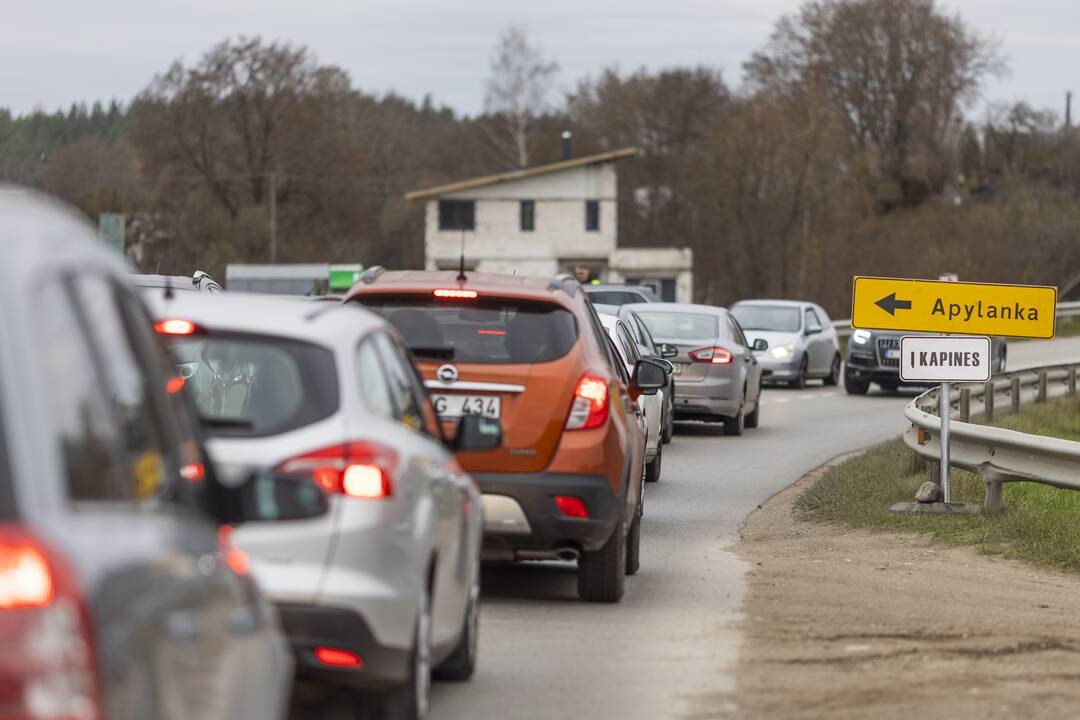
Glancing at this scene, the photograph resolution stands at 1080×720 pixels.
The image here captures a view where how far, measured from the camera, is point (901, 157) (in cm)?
8131

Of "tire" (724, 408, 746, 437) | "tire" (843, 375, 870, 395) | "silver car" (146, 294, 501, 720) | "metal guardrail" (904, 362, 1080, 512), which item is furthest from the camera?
"tire" (843, 375, 870, 395)

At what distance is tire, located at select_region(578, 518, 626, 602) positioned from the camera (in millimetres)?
10305

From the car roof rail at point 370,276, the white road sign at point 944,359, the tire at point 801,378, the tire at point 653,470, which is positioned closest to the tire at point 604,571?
the car roof rail at point 370,276

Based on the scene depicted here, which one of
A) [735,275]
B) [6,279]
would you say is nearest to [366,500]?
[6,279]

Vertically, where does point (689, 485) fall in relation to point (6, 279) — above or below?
below

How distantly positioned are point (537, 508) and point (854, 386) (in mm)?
24820

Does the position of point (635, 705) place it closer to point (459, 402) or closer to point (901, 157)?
point (459, 402)

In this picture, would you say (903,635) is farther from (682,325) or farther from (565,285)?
(682,325)

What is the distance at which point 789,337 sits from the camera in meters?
34.8

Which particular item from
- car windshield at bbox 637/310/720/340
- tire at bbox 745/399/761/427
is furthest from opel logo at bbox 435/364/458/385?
tire at bbox 745/399/761/427

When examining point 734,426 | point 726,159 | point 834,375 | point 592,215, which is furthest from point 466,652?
point 592,215

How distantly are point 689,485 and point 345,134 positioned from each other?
7332cm

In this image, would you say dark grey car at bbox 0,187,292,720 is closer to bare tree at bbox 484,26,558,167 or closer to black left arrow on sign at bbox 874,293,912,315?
black left arrow on sign at bbox 874,293,912,315

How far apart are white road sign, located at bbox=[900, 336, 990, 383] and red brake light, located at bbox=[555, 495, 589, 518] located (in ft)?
18.0
